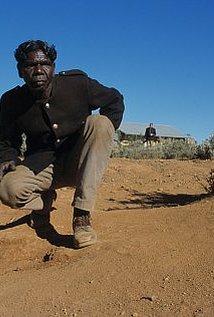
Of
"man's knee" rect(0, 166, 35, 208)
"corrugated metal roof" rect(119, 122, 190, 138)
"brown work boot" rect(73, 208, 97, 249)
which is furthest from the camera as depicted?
"corrugated metal roof" rect(119, 122, 190, 138)

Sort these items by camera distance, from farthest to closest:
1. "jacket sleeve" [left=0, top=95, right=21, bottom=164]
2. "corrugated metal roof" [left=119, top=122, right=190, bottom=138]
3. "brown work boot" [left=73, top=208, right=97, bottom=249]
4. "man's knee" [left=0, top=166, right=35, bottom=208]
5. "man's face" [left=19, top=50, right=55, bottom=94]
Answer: "corrugated metal roof" [left=119, top=122, right=190, bottom=138], "jacket sleeve" [left=0, top=95, right=21, bottom=164], "man's knee" [left=0, top=166, right=35, bottom=208], "man's face" [left=19, top=50, right=55, bottom=94], "brown work boot" [left=73, top=208, right=97, bottom=249]

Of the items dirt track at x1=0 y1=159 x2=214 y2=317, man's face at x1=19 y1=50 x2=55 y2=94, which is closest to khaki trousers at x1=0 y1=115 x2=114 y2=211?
dirt track at x1=0 y1=159 x2=214 y2=317

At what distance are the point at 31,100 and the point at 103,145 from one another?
2.20ft

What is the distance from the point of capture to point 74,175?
398 cm

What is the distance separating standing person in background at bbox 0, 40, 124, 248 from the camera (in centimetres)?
370

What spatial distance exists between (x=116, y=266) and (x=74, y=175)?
0.99 m

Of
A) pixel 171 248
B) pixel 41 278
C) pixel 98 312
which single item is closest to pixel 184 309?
pixel 98 312

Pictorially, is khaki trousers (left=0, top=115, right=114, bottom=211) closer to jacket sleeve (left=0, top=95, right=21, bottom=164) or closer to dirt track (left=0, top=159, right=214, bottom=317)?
jacket sleeve (left=0, top=95, right=21, bottom=164)

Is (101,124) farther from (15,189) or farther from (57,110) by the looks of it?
(15,189)

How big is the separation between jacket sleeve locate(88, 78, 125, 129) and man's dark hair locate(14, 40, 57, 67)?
1.24 ft

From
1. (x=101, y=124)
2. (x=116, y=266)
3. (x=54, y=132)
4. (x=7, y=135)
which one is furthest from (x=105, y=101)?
(x=116, y=266)

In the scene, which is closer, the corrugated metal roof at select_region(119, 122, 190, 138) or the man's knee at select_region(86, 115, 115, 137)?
the man's knee at select_region(86, 115, 115, 137)

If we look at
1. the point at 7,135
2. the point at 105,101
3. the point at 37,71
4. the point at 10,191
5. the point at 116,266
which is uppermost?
the point at 37,71

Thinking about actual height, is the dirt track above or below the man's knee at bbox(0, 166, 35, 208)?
below
